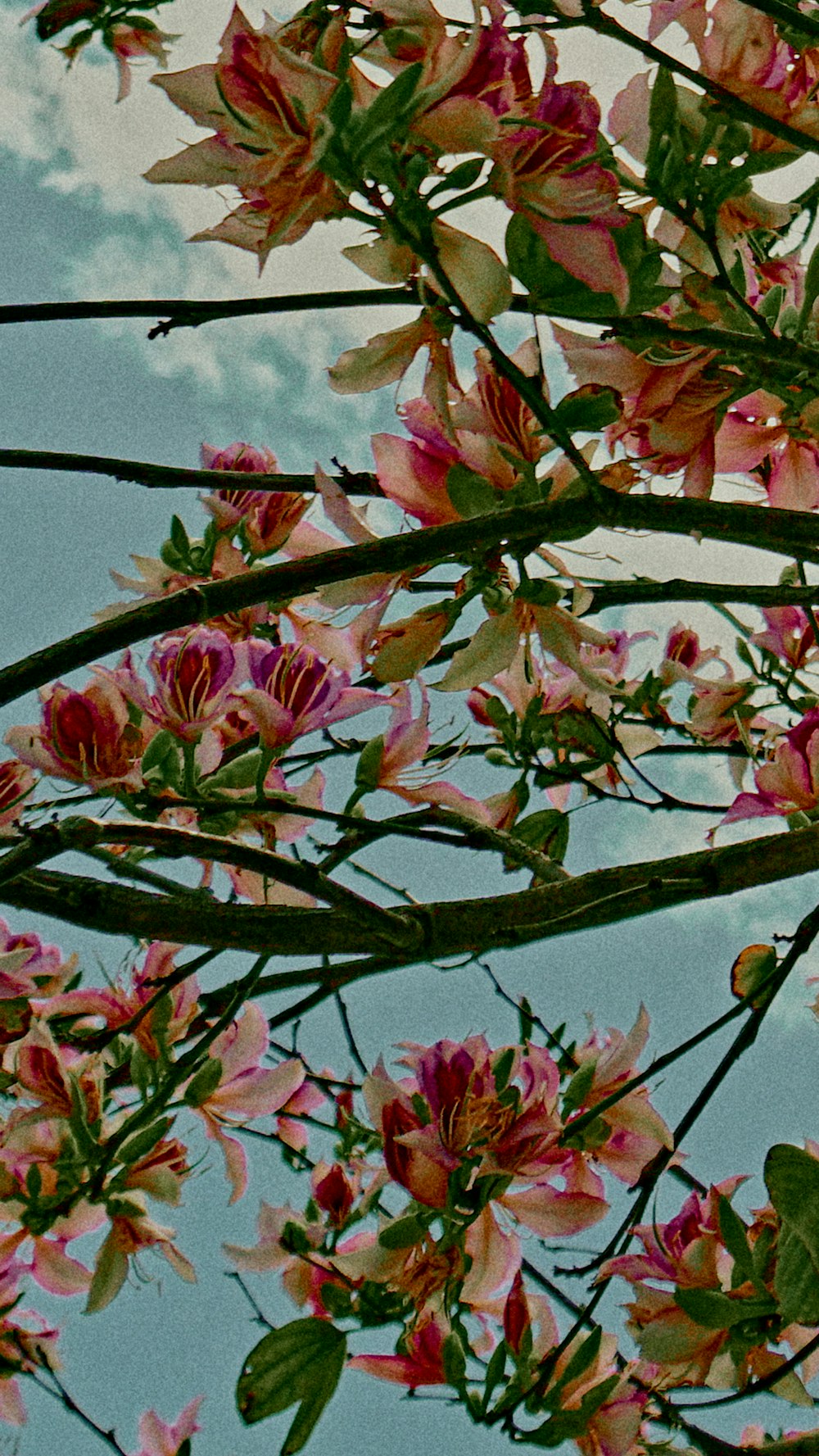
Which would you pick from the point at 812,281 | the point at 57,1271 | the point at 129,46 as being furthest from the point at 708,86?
the point at 57,1271

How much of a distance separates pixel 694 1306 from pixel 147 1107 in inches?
14.4

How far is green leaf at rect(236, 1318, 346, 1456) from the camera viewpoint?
2.55 feet

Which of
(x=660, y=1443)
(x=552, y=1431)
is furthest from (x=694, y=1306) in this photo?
(x=660, y=1443)

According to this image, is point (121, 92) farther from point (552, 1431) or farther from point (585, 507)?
point (552, 1431)

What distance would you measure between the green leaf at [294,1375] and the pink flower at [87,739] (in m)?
0.36

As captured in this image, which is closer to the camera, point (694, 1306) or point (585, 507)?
point (585, 507)

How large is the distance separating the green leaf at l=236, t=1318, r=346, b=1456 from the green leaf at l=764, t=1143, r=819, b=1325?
307mm

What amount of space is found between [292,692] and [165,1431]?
1.02 meters

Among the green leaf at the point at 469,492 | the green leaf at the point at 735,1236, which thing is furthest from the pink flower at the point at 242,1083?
the green leaf at the point at 469,492

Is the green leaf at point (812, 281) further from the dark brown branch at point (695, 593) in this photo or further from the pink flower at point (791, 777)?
the pink flower at point (791, 777)

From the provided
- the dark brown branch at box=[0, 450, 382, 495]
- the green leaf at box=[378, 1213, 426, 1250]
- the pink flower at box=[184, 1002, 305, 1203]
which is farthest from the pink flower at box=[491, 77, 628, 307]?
the pink flower at box=[184, 1002, 305, 1203]

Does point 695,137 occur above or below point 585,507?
above

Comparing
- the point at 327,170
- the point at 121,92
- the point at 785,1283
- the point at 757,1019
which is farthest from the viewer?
the point at 121,92

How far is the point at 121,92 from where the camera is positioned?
1.20m
